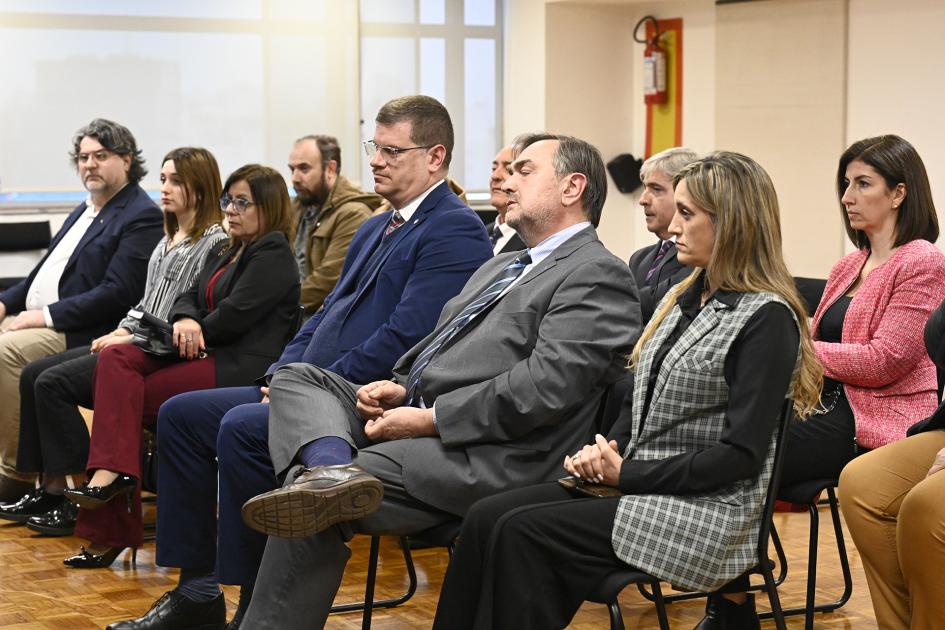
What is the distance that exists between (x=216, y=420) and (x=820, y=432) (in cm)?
169

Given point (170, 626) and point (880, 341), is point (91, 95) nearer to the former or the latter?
point (170, 626)

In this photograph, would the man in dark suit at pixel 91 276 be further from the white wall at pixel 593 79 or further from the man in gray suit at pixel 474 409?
the white wall at pixel 593 79

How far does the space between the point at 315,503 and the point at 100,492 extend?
1699 millimetres

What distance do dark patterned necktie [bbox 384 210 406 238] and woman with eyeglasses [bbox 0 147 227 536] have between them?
112 centimetres

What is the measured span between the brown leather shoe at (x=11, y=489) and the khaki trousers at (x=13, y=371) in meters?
0.08

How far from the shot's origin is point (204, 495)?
11.4 feet

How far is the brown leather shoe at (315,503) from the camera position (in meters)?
2.45

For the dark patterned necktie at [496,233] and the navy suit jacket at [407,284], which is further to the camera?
the dark patterned necktie at [496,233]

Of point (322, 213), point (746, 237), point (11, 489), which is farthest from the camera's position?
point (322, 213)

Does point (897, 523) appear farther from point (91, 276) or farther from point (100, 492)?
point (91, 276)

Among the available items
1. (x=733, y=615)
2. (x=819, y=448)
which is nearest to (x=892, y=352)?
(x=819, y=448)

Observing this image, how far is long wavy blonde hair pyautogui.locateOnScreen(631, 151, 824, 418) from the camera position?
251 cm

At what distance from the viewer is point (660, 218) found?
400 cm

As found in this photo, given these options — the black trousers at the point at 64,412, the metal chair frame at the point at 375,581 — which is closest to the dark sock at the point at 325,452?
the metal chair frame at the point at 375,581
